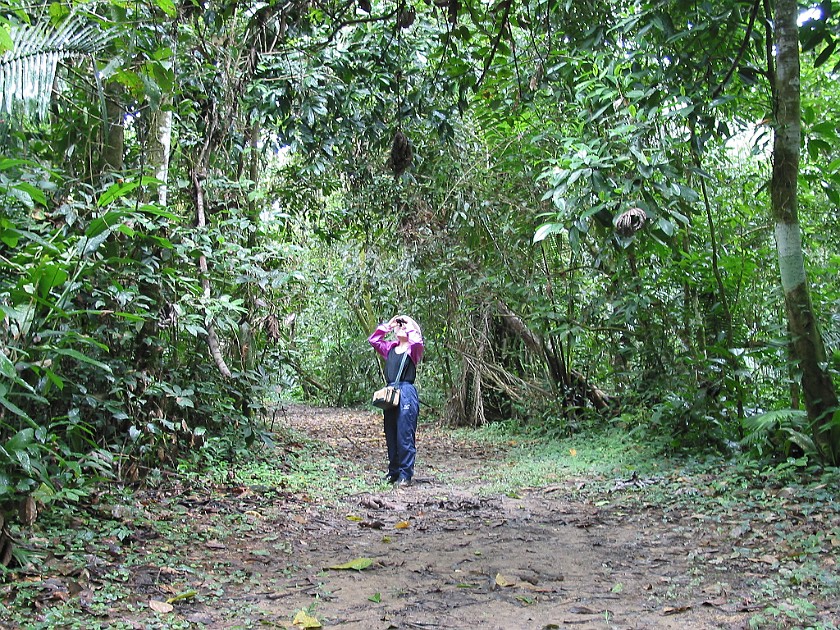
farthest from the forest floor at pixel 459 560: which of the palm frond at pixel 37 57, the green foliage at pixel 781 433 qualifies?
the palm frond at pixel 37 57

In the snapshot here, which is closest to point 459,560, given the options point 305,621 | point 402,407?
point 305,621

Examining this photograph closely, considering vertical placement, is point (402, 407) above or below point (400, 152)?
below

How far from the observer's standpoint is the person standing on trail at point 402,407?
7043 mm

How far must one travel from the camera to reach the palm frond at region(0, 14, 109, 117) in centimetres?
305

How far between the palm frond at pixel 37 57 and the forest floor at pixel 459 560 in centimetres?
209

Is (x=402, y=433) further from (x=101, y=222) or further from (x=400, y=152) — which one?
(x=101, y=222)

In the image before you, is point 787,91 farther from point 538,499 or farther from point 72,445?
point 72,445

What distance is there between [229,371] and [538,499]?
3054 millimetres

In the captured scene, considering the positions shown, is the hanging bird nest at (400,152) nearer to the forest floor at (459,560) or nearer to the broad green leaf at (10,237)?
the forest floor at (459,560)

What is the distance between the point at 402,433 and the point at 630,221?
3.06 meters

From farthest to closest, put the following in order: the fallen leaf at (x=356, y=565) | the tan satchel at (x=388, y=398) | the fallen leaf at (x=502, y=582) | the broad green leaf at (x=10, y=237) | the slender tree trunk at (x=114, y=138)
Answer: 1. the tan satchel at (x=388, y=398)
2. the slender tree trunk at (x=114, y=138)
3. the fallen leaf at (x=356, y=565)
4. the fallen leaf at (x=502, y=582)
5. the broad green leaf at (x=10, y=237)

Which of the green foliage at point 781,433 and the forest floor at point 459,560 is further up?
the green foliage at point 781,433

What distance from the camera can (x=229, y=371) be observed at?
275 inches

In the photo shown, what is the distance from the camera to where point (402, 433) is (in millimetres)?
7035
